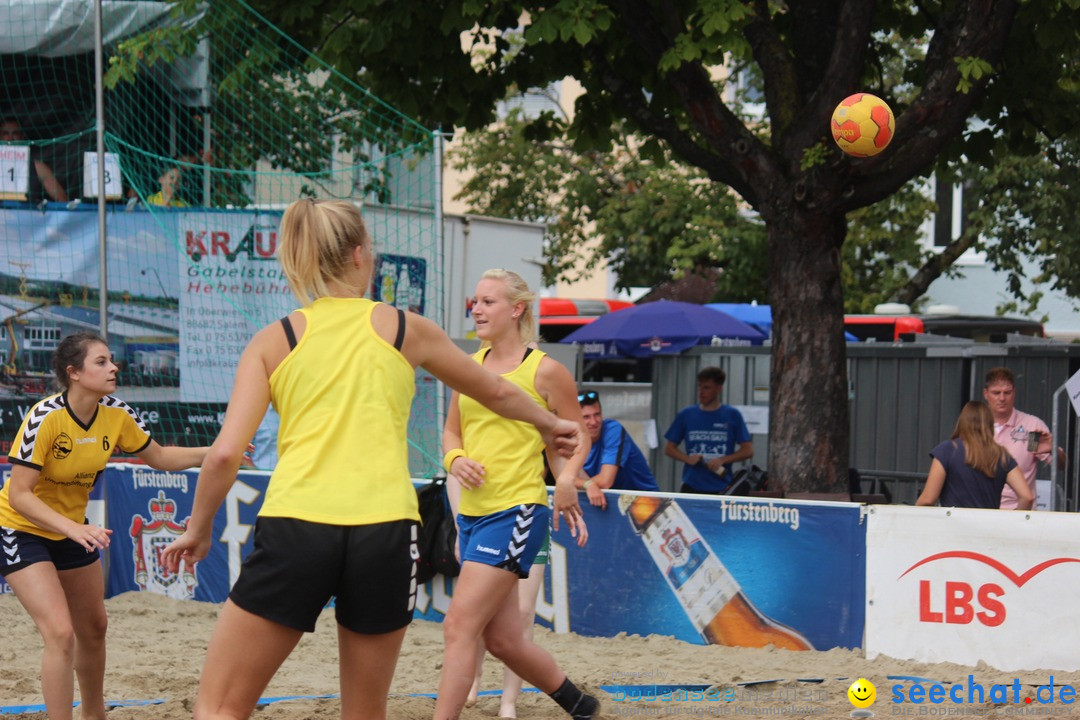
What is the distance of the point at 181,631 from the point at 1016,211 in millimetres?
16399

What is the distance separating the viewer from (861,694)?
570 centimetres

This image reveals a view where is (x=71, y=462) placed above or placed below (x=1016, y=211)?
below

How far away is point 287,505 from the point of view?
10.1ft

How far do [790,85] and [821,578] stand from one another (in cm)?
374

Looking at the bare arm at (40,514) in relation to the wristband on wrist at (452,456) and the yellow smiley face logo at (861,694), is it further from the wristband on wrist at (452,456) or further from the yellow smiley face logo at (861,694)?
the yellow smiley face logo at (861,694)

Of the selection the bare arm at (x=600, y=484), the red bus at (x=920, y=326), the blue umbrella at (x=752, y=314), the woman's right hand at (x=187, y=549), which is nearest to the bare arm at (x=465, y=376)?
the woman's right hand at (x=187, y=549)

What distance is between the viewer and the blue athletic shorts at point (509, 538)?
472cm

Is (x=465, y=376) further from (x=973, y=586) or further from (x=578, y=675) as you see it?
(x=973, y=586)

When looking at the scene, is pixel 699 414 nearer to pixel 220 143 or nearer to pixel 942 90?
pixel 942 90

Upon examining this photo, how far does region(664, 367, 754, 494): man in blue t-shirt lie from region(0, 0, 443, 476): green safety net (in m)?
2.23

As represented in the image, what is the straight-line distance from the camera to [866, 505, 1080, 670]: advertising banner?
659 cm

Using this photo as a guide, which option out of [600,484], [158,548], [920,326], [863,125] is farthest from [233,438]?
[920,326]

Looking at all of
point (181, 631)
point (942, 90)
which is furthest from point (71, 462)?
point (942, 90)

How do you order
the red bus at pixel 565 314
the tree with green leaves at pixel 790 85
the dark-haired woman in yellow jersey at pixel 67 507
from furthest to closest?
the red bus at pixel 565 314, the tree with green leaves at pixel 790 85, the dark-haired woman in yellow jersey at pixel 67 507
